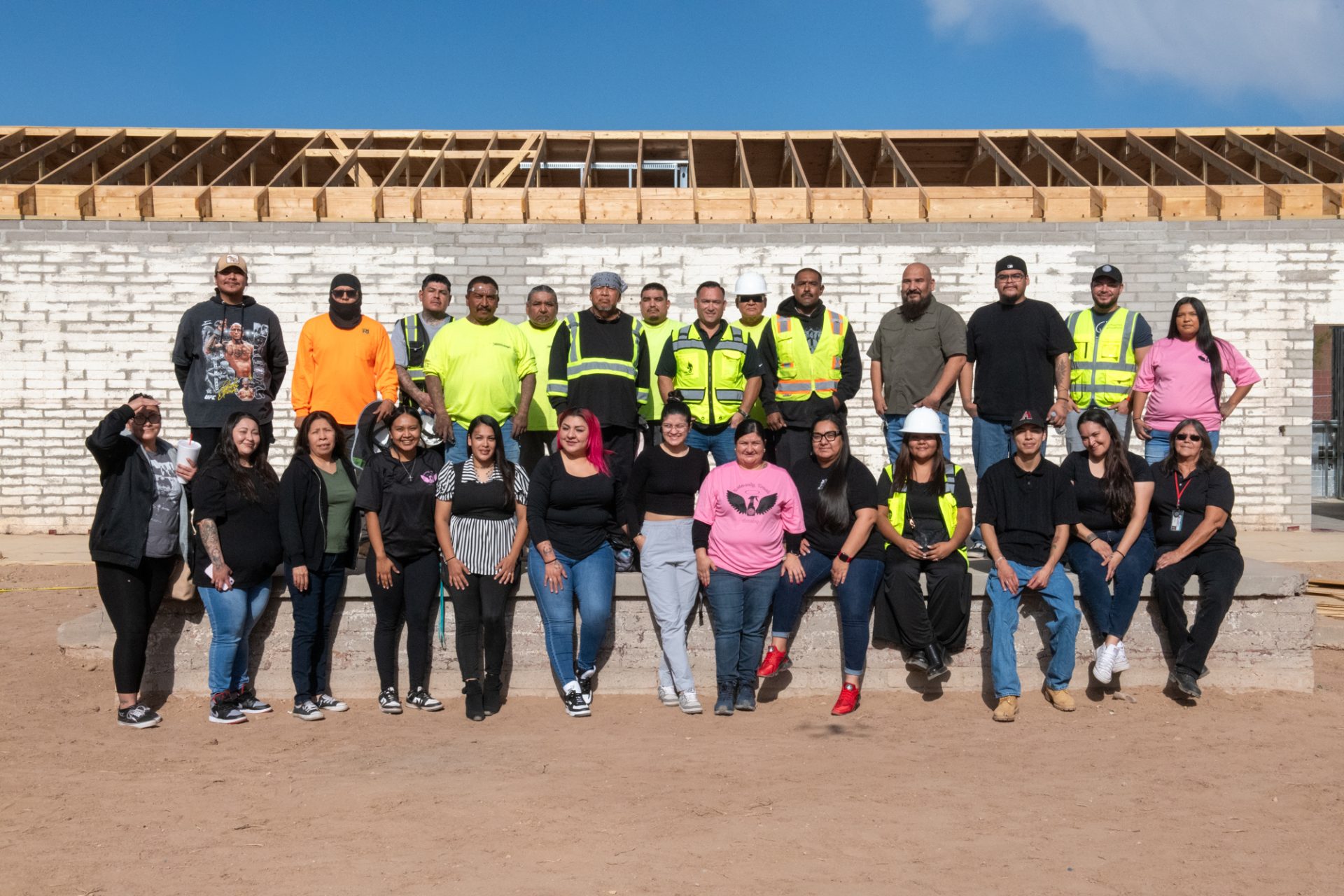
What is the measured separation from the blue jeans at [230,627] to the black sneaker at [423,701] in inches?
34.0

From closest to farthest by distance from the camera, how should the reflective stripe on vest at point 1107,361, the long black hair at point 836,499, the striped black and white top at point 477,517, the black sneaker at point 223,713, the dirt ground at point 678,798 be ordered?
the dirt ground at point 678,798 → the black sneaker at point 223,713 → the striped black and white top at point 477,517 → the long black hair at point 836,499 → the reflective stripe on vest at point 1107,361

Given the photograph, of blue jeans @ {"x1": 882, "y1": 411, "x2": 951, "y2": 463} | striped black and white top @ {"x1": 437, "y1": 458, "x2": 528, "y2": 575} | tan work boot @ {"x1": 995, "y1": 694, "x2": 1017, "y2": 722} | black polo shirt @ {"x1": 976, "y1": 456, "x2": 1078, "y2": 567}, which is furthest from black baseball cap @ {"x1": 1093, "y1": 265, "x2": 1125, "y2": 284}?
striped black and white top @ {"x1": 437, "y1": 458, "x2": 528, "y2": 575}

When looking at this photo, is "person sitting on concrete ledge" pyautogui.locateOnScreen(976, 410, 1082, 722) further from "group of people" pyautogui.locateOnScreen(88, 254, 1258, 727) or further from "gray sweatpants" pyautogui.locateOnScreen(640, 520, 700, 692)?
"gray sweatpants" pyautogui.locateOnScreen(640, 520, 700, 692)

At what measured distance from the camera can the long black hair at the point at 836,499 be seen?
19.1 feet

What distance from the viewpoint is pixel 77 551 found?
33.5 ft

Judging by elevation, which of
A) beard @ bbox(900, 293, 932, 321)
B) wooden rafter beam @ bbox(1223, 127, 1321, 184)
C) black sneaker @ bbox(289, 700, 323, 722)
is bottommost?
black sneaker @ bbox(289, 700, 323, 722)

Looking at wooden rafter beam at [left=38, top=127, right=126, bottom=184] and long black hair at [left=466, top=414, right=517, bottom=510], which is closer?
long black hair at [left=466, top=414, right=517, bottom=510]

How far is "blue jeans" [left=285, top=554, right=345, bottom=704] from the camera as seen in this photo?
5656mm

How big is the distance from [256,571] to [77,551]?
5.76 m

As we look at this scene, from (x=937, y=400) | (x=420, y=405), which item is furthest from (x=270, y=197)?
(x=937, y=400)

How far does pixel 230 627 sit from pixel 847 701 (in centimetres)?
313

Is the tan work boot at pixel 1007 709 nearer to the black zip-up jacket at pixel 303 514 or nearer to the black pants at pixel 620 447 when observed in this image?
the black pants at pixel 620 447

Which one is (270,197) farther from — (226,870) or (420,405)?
(226,870)

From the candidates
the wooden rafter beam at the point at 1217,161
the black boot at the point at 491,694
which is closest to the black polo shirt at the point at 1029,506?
the black boot at the point at 491,694
